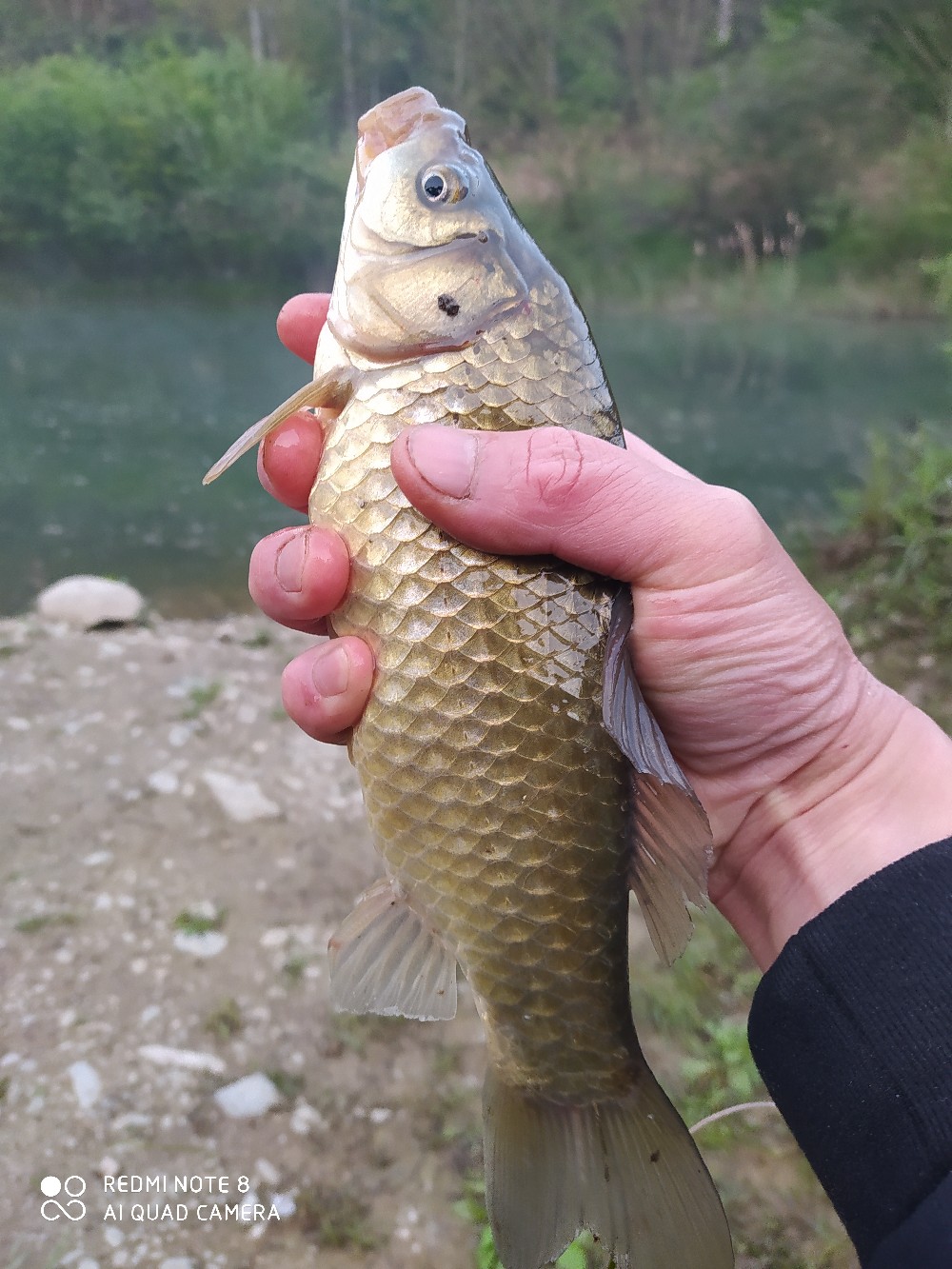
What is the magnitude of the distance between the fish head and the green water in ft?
19.2

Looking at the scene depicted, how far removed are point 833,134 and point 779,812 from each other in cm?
3232

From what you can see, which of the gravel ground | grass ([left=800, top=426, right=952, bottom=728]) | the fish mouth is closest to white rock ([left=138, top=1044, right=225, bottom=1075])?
the gravel ground

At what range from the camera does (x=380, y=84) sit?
3209cm

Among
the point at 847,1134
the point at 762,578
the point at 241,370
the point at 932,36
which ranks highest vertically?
the point at 932,36

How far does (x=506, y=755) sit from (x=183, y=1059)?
1.84 metres

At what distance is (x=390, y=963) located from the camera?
1.33m

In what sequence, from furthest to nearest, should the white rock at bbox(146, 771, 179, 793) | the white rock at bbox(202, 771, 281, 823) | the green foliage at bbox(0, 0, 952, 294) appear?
the green foliage at bbox(0, 0, 952, 294) → the white rock at bbox(146, 771, 179, 793) → the white rock at bbox(202, 771, 281, 823)

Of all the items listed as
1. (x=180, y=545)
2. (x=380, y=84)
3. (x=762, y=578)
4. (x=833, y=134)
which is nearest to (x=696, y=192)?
(x=833, y=134)

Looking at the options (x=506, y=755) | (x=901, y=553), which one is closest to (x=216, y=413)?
(x=901, y=553)

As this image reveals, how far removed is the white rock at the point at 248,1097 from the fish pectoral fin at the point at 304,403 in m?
1.84

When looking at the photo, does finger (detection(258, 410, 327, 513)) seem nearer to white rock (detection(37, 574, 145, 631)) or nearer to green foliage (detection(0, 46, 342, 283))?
white rock (detection(37, 574, 145, 631))

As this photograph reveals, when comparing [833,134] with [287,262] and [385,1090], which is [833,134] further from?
[385,1090]

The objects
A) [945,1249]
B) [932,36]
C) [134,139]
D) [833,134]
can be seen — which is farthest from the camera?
[833,134]

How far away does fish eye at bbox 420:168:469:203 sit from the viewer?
1305mm
